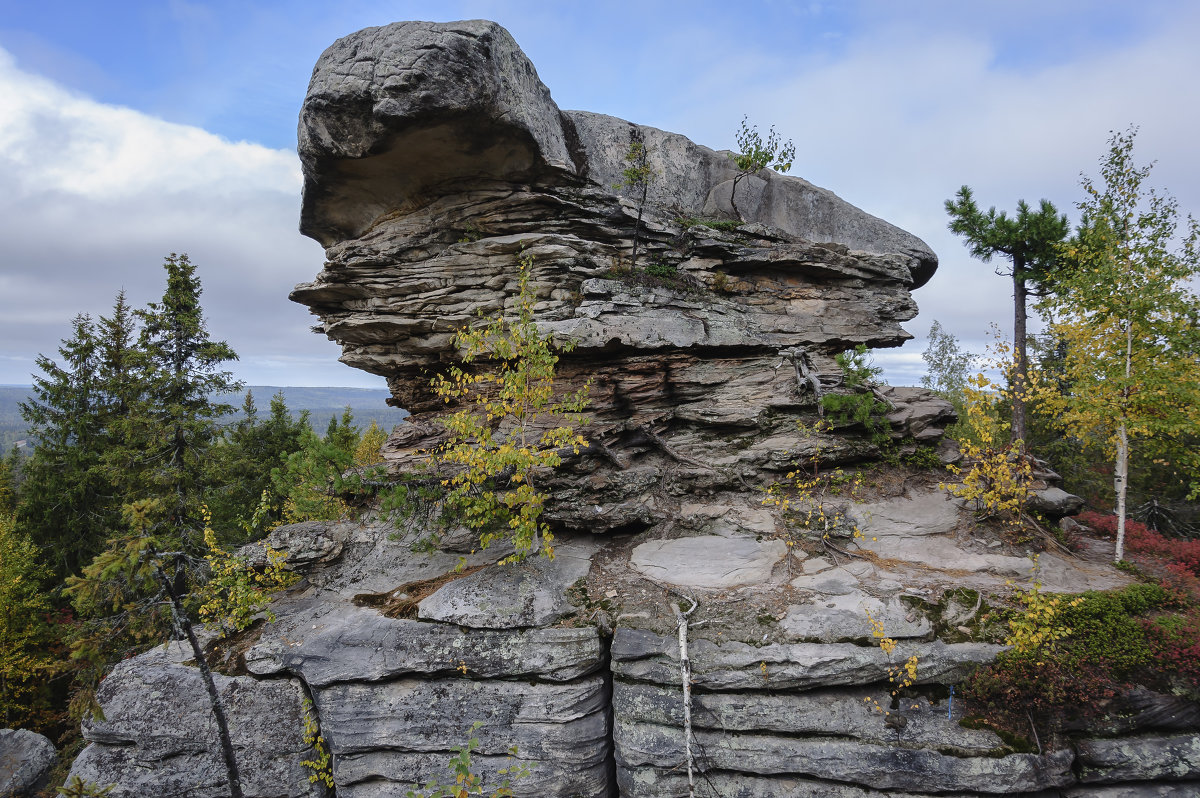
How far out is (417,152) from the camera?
10633 millimetres

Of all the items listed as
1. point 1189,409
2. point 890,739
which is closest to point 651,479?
point 890,739

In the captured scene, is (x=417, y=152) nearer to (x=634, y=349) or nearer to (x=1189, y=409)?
(x=634, y=349)

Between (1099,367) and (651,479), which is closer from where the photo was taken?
(1099,367)

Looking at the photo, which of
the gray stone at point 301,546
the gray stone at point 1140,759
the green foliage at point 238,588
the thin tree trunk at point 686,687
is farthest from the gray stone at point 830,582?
the green foliage at point 238,588

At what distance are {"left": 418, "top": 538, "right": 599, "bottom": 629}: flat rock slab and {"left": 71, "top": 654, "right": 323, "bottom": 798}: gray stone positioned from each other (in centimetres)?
292

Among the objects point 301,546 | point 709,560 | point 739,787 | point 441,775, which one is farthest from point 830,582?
point 301,546

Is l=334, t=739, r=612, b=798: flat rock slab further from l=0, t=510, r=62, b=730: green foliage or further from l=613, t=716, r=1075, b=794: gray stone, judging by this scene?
l=0, t=510, r=62, b=730: green foliage

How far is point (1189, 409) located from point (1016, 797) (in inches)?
283

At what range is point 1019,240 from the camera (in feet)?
49.5

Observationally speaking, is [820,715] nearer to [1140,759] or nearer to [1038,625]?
[1038,625]

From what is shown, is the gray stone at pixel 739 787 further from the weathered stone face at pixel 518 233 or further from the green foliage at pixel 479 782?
the weathered stone face at pixel 518 233

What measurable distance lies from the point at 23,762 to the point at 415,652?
13.5m

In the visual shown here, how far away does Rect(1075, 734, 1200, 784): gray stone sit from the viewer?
6.30 m

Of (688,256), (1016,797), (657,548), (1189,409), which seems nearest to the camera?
(1016,797)
